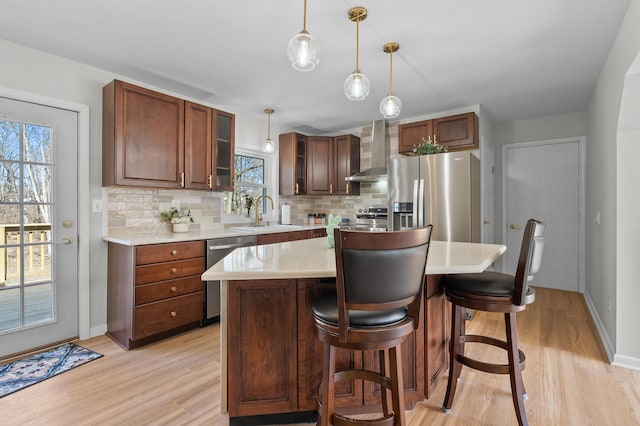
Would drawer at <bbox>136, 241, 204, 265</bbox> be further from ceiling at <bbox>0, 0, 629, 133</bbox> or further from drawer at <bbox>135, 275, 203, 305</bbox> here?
ceiling at <bbox>0, 0, 629, 133</bbox>

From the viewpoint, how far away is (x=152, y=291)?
2.84 metres

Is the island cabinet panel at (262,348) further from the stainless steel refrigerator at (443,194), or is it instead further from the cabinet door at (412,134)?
the cabinet door at (412,134)

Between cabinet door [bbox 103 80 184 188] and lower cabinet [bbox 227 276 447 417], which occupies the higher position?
cabinet door [bbox 103 80 184 188]

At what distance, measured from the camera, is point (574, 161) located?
4453mm

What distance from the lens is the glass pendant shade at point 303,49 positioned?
1.68 metres

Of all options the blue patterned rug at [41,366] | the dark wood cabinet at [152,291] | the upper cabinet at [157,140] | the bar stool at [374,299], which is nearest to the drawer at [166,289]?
the dark wood cabinet at [152,291]

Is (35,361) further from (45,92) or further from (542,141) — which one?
(542,141)

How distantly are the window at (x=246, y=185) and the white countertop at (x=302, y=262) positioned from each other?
2.20 metres

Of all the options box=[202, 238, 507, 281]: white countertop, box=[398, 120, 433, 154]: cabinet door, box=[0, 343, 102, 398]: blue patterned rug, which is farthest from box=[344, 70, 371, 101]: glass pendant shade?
box=[0, 343, 102, 398]: blue patterned rug

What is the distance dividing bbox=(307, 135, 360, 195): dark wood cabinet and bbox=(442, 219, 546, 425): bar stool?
317 cm

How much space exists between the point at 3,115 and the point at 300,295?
270 cm

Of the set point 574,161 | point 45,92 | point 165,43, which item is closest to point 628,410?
point 574,161

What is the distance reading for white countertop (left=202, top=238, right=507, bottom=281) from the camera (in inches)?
56.5

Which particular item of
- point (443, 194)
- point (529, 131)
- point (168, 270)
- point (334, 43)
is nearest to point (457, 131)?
point (443, 194)
